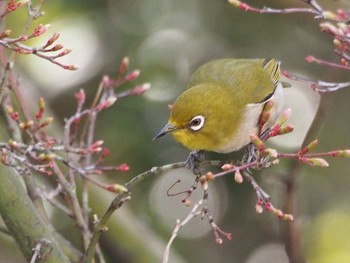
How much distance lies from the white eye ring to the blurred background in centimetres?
188

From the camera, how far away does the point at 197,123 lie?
383 cm

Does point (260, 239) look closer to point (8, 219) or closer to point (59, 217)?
point (59, 217)

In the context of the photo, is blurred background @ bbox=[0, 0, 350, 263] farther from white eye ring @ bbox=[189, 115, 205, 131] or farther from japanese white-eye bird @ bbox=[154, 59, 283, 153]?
white eye ring @ bbox=[189, 115, 205, 131]

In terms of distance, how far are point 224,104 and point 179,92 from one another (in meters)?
2.22

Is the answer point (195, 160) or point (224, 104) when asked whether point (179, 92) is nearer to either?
point (224, 104)

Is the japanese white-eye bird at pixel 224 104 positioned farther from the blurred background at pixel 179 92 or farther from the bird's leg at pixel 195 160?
the blurred background at pixel 179 92

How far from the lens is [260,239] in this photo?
6.32 metres

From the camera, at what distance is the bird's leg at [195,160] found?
3.46m

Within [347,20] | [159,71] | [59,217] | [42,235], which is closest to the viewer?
[347,20]

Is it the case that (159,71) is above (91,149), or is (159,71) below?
below

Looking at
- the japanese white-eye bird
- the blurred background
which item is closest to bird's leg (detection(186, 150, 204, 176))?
the japanese white-eye bird

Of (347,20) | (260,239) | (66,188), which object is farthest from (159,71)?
(347,20)

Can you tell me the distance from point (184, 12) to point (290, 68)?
0.96 m

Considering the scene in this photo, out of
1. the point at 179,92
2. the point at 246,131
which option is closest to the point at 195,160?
the point at 246,131
